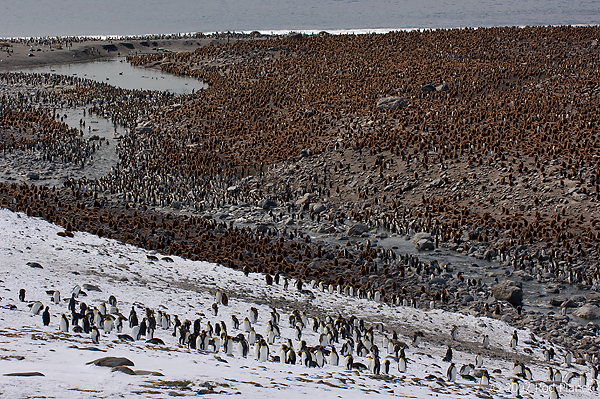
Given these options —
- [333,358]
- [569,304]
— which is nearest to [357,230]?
[569,304]

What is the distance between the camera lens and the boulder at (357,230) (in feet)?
90.3

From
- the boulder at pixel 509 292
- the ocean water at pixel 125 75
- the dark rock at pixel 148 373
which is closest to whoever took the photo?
the dark rock at pixel 148 373

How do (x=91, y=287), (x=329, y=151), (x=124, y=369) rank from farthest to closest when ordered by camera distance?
(x=329, y=151) → (x=91, y=287) → (x=124, y=369)

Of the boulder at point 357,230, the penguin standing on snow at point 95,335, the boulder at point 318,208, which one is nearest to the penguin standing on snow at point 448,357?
the penguin standing on snow at point 95,335

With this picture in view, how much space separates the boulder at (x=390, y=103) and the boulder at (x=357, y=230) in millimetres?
17426

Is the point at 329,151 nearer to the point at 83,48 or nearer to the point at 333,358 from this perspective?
the point at 333,358

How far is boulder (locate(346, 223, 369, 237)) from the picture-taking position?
90.3 feet

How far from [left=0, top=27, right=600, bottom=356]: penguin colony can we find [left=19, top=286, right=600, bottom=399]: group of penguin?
4.77 m

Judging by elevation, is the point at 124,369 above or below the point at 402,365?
above

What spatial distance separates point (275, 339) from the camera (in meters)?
15.7

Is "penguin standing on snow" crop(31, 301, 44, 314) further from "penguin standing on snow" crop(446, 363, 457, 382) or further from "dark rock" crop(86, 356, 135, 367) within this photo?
"penguin standing on snow" crop(446, 363, 457, 382)

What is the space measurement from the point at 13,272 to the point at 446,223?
1905 centimetres

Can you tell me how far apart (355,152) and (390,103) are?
8.35 meters

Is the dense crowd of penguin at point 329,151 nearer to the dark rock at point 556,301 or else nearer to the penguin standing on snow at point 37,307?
the penguin standing on snow at point 37,307
